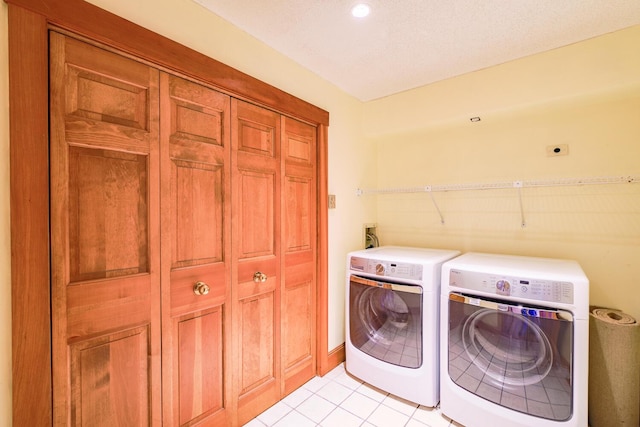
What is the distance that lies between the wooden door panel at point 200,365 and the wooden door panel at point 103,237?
0.42 ft

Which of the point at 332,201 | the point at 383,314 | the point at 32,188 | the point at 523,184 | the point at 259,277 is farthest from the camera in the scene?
the point at 332,201

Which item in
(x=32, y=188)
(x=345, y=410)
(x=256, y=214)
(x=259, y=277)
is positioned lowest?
(x=345, y=410)

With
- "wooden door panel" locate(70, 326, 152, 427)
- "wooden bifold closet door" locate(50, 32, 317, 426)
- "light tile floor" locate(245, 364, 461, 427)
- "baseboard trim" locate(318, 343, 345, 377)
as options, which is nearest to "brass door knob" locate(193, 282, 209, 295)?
"wooden bifold closet door" locate(50, 32, 317, 426)

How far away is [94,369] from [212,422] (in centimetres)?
71

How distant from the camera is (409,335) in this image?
1.86 meters

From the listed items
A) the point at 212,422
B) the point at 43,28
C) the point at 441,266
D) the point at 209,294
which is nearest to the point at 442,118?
the point at 441,266

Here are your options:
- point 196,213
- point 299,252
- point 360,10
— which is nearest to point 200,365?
point 196,213

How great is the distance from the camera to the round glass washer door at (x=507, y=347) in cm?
144

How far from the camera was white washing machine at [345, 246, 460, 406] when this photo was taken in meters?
1.79

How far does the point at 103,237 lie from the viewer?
1164 mm

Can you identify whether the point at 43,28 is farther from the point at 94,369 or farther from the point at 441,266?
the point at 441,266

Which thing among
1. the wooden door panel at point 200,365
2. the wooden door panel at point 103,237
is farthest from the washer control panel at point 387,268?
the wooden door panel at point 103,237

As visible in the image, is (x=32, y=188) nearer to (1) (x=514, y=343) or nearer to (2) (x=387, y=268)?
(2) (x=387, y=268)

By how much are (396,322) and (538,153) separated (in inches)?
66.3
